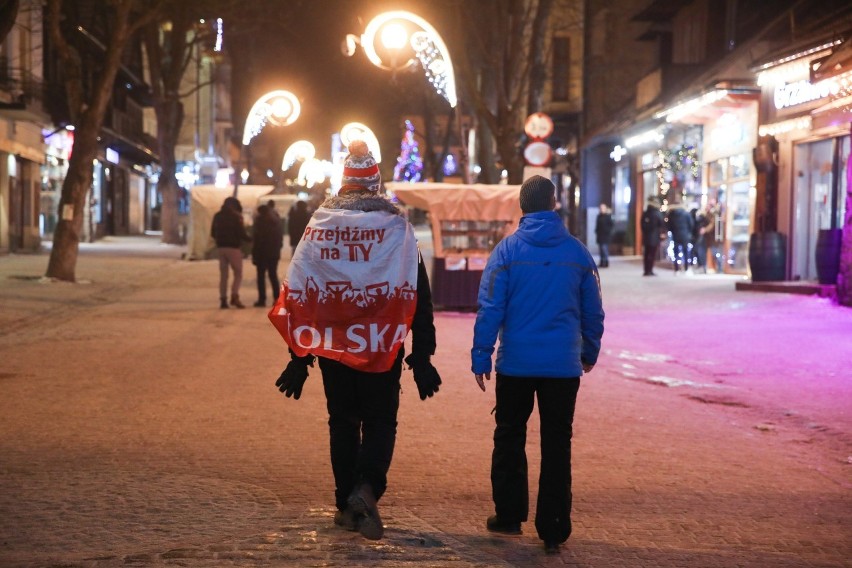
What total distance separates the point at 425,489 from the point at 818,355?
7.39 m

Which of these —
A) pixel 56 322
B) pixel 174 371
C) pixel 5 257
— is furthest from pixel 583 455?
pixel 5 257

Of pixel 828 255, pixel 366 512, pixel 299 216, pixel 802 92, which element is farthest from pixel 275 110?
pixel 366 512

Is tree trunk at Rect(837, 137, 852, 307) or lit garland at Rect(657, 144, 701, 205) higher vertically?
lit garland at Rect(657, 144, 701, 205)

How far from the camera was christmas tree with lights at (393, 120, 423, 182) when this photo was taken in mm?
66000

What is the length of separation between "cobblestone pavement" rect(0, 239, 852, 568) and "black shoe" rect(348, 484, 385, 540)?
0.05m

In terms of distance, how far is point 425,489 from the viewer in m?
6.25

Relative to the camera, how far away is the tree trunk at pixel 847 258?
1623 centimetres

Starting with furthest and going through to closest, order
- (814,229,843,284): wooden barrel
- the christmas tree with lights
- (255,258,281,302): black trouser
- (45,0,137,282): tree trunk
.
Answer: the christmas tree with lights
(45,0,137,282): tree trunk
(255,258,281,302): black trouser
(814,229,843,284): wooden barrel

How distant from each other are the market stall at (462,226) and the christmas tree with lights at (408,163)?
4760cm

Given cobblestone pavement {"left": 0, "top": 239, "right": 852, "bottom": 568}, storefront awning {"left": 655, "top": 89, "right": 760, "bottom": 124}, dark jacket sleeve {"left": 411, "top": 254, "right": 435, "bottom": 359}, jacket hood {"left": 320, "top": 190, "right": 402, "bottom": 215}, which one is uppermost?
storefront awning {"left": 655, "top": 89, "right": 760, "bottom": 124}

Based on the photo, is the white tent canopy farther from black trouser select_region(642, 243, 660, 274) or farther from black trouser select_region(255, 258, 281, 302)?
black trouser select_region(255, 258, 281, 302)

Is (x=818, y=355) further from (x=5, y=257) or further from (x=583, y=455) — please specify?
(x=5, y=257)

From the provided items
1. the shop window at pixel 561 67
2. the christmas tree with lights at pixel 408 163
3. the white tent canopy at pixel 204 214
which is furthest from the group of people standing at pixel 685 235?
the christmas tree with lights at pixel 408 163

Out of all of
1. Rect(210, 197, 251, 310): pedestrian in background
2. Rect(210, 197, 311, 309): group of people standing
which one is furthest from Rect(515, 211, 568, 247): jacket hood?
Rect(210, 197, 251, 310): pedestrian in background
